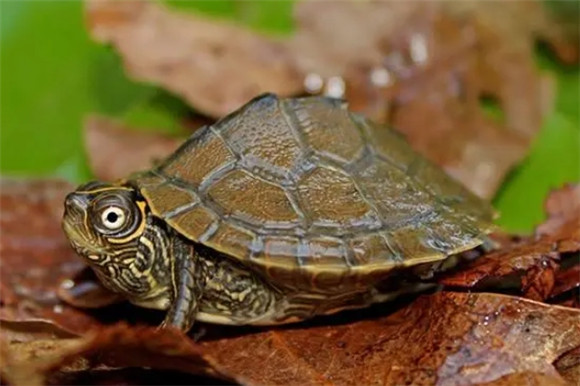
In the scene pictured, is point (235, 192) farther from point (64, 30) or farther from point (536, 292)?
point (64, 30)

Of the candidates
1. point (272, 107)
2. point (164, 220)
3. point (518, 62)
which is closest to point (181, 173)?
point (164, 220)

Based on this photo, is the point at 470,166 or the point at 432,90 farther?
the point at 432,90

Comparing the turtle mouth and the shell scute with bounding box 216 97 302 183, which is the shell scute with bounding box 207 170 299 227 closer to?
the shell scute with bounding box 216 97 302 183

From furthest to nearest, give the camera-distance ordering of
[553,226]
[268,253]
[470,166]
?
[470,166], [553,226], [268,253]

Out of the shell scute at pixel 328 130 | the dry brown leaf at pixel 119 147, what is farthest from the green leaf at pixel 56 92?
the shell scute at pixel 328 130

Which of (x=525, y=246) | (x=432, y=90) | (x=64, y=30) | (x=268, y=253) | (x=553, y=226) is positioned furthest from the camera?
(x=64, y=30)

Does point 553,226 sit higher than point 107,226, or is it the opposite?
point 107,226

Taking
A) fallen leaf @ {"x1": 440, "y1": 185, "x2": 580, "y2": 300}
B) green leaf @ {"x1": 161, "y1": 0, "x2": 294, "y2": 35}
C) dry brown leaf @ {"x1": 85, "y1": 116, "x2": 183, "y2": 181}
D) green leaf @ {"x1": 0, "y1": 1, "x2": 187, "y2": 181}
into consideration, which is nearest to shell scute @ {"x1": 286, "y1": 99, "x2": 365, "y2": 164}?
fallen leaf @ {"x1": 440, "y1": 185, "x2": 580, "y2": 300}
